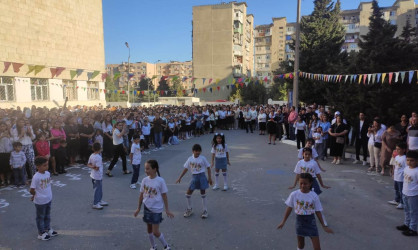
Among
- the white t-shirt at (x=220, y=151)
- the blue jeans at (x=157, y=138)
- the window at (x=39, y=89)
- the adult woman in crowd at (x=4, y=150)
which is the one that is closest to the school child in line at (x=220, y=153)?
the white t-shirt at (x=220, y=151)

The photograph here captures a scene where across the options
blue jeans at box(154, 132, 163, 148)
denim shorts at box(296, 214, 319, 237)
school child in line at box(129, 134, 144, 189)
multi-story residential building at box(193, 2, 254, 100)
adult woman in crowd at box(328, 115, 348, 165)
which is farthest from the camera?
multi-story residential building at box(193, 2, 254, 100)

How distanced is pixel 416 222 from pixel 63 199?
744 centimetres

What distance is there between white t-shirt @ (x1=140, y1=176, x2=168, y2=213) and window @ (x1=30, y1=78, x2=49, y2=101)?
24.3m

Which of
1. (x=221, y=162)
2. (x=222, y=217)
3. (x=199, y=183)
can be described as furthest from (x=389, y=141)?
(x=199, y=183)

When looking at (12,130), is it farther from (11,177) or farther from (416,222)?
(416,222)

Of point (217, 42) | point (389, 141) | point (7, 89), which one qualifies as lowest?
point (389, 141)

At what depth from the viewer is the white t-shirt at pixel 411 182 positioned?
194 inches

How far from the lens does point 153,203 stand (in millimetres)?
4488

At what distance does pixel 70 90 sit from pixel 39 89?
3606mm

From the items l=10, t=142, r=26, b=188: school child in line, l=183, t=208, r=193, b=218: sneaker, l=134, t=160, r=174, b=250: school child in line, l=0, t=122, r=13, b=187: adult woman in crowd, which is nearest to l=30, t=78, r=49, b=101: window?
l=0, t=122, r=13, b=187: adult woman in crowd

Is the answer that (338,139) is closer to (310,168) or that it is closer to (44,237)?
(310,168)

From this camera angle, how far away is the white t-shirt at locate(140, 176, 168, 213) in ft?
14.7

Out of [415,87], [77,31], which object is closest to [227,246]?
[415,87]

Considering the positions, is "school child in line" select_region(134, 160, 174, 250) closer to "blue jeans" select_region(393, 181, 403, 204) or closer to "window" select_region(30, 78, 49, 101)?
"blue jeans" select_region(393, 181, 403, 204)
